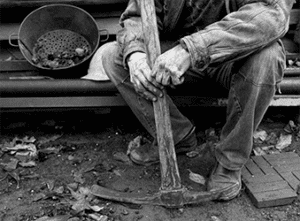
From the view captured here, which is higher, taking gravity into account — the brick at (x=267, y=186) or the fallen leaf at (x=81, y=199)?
the brick at (x=267, y=186)

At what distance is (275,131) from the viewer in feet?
12.7

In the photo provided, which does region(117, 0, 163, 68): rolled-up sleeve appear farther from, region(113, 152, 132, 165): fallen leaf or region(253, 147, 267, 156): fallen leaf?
region(253, 147, 267, 156): fallen leaf

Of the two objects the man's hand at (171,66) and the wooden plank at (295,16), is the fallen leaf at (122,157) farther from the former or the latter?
the wooden plank at (295,16)

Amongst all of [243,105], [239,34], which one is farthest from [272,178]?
[239,34]

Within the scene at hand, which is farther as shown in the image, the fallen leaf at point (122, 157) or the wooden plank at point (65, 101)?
the wooden plank at point (65, 101)

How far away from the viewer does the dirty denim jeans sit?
2.61m

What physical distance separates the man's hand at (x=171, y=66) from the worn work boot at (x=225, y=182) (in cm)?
81

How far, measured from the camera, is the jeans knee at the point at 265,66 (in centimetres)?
259

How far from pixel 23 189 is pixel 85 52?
1.49m

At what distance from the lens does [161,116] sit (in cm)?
265

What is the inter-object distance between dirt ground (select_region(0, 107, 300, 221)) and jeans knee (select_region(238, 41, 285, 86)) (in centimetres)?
87

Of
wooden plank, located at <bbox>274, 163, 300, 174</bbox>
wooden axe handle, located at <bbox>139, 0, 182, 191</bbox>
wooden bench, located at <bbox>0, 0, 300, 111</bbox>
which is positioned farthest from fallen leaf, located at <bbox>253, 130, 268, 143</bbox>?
wooden axe handle, located at <bbox>139, 0, 182, 191</bbox>

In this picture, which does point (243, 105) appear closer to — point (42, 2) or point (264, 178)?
point (264, 178)

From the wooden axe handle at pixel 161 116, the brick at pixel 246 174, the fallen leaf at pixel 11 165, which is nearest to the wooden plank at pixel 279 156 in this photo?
the brick at pixel 246 174
